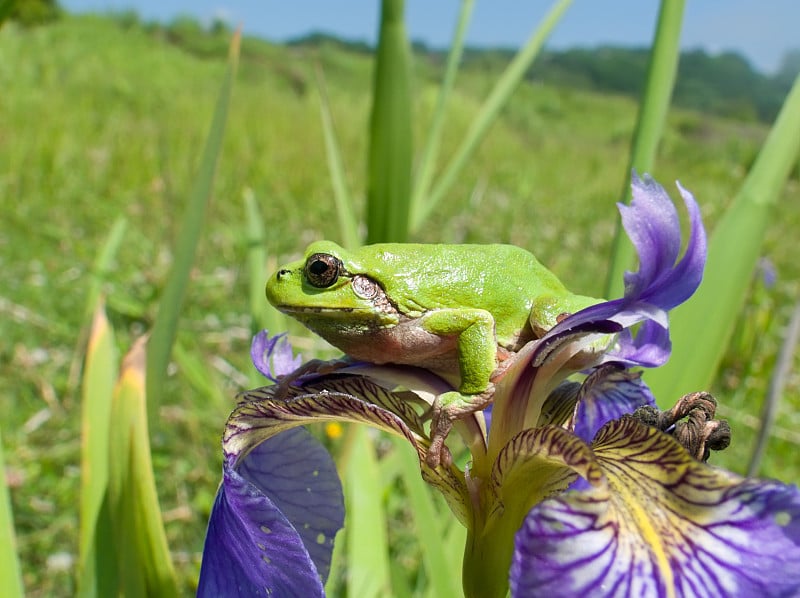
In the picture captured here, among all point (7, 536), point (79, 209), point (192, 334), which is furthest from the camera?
point (79, 209)

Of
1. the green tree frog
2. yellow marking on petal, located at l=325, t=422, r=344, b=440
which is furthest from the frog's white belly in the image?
yellow marking on petal, located at l=325, t=422, r=344, b=440

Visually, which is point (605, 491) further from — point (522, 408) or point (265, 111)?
point (265, 111)

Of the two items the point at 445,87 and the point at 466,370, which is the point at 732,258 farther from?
the point at 445,87

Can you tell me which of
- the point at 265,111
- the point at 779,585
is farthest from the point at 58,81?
the point at 779,585

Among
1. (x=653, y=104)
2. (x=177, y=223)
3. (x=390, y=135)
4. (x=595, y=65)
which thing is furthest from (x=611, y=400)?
(x=595, y=65)

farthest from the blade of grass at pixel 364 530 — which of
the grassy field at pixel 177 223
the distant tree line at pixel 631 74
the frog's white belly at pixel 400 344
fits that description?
the distant tree line at pixel 631 74

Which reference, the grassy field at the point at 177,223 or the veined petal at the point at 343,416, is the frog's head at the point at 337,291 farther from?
the grassy field at the point at 177,223

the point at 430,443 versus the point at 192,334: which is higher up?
the point at 430,443
